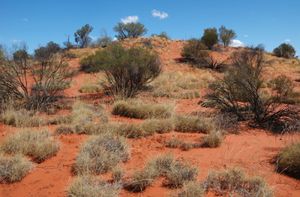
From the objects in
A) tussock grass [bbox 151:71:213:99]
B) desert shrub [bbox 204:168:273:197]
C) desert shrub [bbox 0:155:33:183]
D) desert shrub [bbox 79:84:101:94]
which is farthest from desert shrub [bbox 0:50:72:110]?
desert shrub [bbox 204:168:273:197]

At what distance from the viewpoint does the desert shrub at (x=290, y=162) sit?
7.02m

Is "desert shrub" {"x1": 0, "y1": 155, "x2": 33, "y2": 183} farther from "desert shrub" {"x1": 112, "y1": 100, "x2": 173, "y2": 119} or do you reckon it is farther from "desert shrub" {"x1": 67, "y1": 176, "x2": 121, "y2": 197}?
"desert shrub" {"x1": 112, "y1": 100, "x2": 173, "y2": 119}

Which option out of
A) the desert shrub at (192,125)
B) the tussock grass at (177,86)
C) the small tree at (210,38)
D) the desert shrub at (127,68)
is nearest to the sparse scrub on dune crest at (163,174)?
the desert shrub at (192,125)

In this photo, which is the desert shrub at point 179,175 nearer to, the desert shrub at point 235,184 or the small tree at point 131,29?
the desert shrub at point 235,184

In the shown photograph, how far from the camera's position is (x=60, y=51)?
17.3 meters

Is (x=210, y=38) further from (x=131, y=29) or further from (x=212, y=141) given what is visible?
(x=212, y=141)

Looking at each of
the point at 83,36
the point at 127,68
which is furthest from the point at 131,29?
the point at 127,68

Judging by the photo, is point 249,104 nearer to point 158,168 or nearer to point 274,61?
point 158,168

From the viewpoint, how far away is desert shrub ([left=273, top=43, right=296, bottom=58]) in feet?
148

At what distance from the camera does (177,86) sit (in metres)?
22.6

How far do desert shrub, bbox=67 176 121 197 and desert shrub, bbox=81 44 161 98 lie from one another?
10.7m

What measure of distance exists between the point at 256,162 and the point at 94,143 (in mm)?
3256

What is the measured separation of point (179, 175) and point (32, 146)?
3.27 m

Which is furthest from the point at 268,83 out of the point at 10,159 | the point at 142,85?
the point at 10,159
